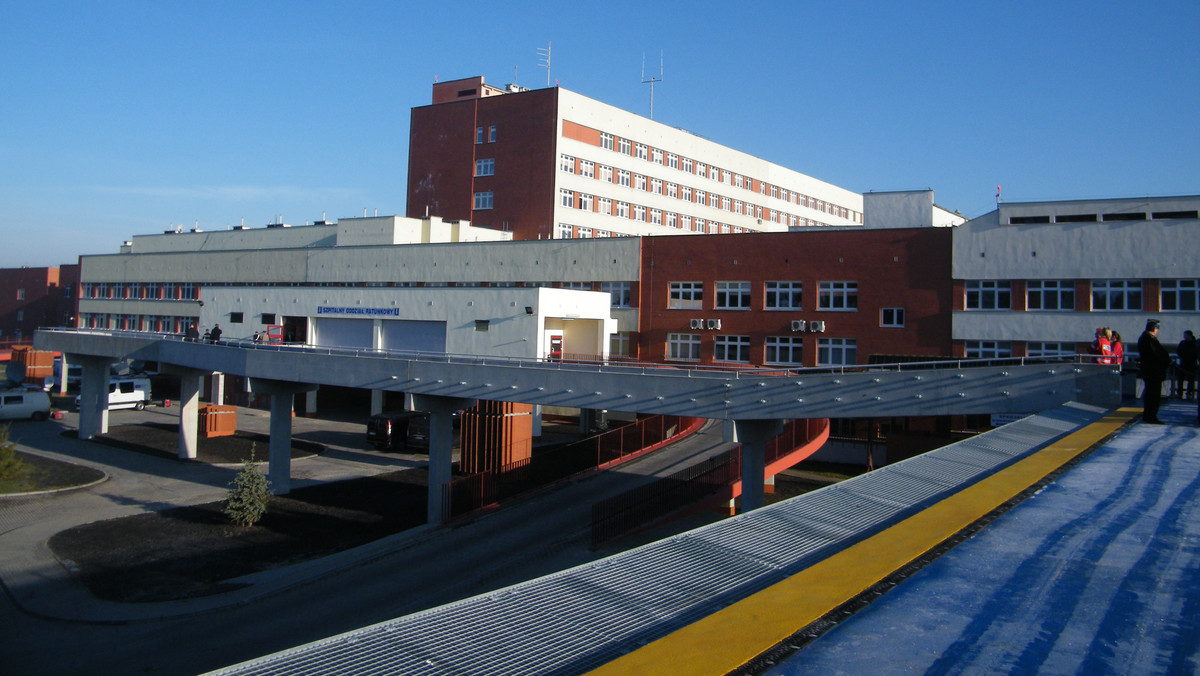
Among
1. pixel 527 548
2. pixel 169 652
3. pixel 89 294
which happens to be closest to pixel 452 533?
pixel 527 548

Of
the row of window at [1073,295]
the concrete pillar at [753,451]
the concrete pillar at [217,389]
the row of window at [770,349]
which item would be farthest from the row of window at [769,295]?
the concrete pillar at [217,389]

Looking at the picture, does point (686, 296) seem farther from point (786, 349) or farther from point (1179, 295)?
point (1179, 295)

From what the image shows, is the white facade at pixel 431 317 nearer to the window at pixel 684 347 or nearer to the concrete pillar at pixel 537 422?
the concrete pillar at pixel 537 422

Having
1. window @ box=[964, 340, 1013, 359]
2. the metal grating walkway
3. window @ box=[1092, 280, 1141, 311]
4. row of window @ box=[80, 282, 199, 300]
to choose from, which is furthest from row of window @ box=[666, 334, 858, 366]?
row of window @ box=[80, 282, 199, 300]

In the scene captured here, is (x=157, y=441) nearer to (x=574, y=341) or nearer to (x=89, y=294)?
(x=574, y=341)

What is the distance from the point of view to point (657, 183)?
55594 mm

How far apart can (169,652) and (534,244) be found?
3126 centimetres

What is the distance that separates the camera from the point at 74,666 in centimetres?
1339

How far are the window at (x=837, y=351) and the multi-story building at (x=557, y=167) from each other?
14.4 m

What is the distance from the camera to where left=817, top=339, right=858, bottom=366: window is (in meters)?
35.1

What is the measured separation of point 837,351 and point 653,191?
23.9 m

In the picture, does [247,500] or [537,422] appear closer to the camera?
[247,500]

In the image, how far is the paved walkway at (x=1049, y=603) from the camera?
13.1ft

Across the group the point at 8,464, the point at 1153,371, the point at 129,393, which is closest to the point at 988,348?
the point at 1153,371
